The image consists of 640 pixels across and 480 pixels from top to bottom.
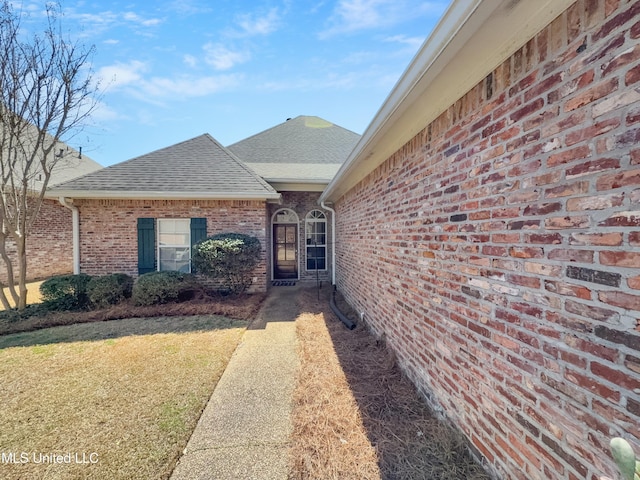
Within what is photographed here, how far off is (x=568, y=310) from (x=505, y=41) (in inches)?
59.9

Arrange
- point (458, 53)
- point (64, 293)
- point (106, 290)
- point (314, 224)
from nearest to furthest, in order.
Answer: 1. point (458, 53)
2. point (64, 293)
3. point (106, 290)
4. point (314, 224)

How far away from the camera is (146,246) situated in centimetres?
787

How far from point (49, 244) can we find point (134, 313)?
798cm

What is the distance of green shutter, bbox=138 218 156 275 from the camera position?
786 centimetres

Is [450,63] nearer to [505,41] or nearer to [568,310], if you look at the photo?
[505,41]

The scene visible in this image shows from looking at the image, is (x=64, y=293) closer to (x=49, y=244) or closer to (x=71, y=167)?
(x=49, y=244)

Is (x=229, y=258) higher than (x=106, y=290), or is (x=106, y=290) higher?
(x=229, y=258)

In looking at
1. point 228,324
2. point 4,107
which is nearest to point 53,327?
point 228,324

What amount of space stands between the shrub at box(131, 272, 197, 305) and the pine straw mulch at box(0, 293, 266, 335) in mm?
192

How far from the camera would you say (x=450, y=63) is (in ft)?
6.30

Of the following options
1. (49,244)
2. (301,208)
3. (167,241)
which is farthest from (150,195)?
(49,244)

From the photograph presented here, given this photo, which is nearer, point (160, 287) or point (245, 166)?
point (160, 287)

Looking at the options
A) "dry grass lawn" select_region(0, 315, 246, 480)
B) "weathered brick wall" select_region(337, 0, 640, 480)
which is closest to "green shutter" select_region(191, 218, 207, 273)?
"dry grass lawn" select_region(0, 315, 246, 480)

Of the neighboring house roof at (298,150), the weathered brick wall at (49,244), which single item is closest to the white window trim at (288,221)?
the neighboring house roof at (298,150)
